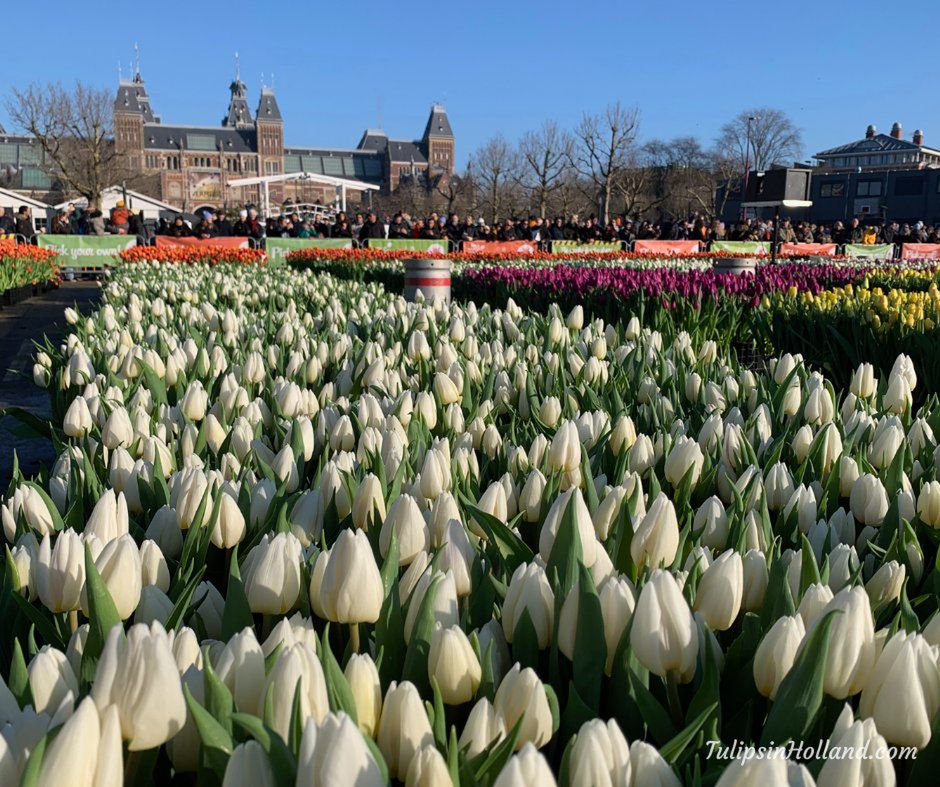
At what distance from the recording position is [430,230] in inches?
1156

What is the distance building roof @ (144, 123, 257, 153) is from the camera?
474 ft

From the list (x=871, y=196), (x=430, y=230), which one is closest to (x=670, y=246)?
(x=430, y=230)

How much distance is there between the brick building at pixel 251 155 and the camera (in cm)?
14025

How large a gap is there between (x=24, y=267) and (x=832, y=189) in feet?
248

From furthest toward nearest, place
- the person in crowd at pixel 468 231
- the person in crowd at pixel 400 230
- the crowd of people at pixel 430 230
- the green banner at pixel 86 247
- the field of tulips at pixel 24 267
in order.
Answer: the person in crowd at pixel 468 231, the person in crowd at pixel 400 230, the crowd of people at pixel 430 230, the green banner at pixel 86 247, the field of tulips at pixel 24 267

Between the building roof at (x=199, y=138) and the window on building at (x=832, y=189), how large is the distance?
3993 inches

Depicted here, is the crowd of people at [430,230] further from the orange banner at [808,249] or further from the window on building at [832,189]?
the window on building at [832,189]

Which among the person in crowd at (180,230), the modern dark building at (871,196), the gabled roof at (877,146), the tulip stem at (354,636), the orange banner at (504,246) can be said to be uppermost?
the gabled roof at (877,146)

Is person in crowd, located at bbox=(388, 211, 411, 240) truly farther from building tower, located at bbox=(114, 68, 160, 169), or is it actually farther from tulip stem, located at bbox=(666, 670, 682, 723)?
building tower, located at bbox=(114, 68, 160, 169)

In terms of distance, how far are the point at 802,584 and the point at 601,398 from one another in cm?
170

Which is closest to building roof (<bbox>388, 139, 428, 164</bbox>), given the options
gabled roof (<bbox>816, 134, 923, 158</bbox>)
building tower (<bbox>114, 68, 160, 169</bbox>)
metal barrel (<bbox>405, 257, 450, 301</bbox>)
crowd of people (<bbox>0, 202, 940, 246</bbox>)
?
building tower (<bbox>114, 68, 160, 169</bbox>)

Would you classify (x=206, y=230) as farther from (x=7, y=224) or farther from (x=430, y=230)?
(x=430, y=230)

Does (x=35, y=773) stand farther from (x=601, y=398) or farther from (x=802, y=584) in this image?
(x=601, y=398)

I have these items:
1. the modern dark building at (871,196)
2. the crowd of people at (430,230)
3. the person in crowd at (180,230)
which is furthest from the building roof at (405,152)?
the person in crowd at (180,230)
